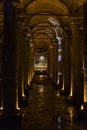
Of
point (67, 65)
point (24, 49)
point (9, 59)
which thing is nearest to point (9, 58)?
point (9, 59)

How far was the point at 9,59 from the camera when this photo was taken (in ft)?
57.3

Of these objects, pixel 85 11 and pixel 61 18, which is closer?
pixel 85 11

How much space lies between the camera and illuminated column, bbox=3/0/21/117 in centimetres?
1734

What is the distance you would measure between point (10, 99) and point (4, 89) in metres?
0.49

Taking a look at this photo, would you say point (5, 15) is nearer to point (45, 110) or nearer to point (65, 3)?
point (45, 110)

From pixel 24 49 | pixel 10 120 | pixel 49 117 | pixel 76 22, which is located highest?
pixel 76 22

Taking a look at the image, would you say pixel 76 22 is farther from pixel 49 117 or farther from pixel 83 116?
pixel 83 116

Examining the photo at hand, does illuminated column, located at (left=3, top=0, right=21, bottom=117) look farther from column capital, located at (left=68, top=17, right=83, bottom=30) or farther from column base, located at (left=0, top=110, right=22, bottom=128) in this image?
column capital, located at (left=68, top=17, right=83, bottom=30)

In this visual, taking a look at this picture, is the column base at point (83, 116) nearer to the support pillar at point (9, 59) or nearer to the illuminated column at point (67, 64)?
→ the support pillar at point (9, 59)

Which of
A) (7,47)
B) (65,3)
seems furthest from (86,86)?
(65,3)

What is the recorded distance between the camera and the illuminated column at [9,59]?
17344 mm

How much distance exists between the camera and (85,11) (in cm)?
1848

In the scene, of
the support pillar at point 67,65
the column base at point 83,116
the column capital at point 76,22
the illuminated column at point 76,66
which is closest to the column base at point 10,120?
the column base at point 83,116

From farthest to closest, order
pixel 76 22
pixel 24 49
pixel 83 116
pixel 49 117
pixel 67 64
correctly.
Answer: pixel 67 64 < pixel 24 49 < pixel 76 22 < pixel 49 117 < pixel 83 116
